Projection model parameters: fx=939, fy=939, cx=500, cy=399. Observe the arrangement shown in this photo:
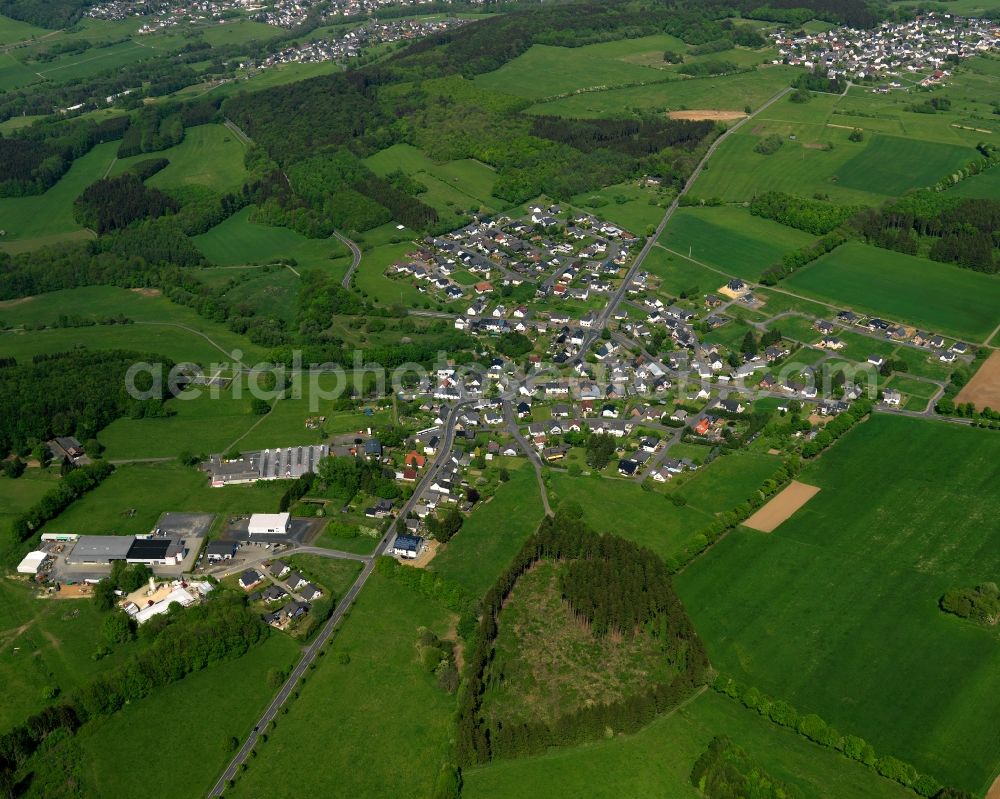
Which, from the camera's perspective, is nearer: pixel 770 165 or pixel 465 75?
pixel 770 165

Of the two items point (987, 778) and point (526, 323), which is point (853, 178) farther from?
point (987, 778)

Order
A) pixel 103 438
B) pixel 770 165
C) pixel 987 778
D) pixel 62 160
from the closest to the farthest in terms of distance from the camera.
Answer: pixel 987 778
pixel 103 438
pixel 770 165
pixel 62 160

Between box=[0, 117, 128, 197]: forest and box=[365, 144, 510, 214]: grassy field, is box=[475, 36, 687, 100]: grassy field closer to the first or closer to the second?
box=[365, 144, 510, 214]: grassy field

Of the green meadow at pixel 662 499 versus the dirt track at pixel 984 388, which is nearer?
→ the green meadow at pixel 662 499

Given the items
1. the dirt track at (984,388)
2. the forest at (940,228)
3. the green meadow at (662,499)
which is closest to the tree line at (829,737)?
the green meadow at (662,499)

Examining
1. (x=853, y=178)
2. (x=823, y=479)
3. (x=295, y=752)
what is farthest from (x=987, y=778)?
(x=853, y=178)

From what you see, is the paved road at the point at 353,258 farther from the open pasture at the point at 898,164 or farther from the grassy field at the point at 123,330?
the open pasture at the point at 898,164
